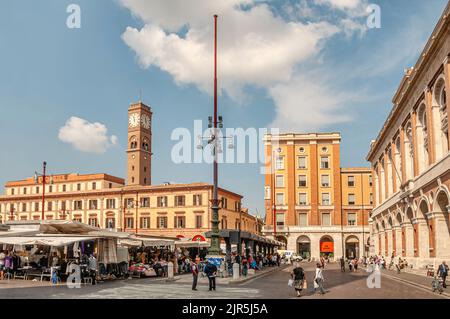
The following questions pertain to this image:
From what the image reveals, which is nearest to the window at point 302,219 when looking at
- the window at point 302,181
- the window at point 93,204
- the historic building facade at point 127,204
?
the window at point 302,181

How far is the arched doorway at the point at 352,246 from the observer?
81875 mm

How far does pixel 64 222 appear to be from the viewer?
29.2 meters

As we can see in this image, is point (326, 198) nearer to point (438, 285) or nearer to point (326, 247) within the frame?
point (326, 247)

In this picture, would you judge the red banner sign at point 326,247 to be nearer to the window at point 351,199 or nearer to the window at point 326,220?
the window at point 326,220

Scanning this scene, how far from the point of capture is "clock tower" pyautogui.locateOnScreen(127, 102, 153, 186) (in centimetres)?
10219

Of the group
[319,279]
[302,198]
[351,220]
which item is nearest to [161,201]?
[302,198]

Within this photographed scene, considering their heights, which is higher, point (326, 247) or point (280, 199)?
Answer: point (280, 199)

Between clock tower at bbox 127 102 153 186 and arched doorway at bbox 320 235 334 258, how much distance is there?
38881 millimetres

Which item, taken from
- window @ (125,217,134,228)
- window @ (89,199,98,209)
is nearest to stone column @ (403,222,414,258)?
window @ (125,217,134,228)

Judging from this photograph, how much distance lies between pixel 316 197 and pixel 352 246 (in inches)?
392

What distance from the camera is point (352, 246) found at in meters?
82.4

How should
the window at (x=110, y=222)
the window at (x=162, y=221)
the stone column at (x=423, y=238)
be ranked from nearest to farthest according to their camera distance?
the stone column at (x=423, y=238), the window at (x=162, y=221), the window at (x=110, y=222)
